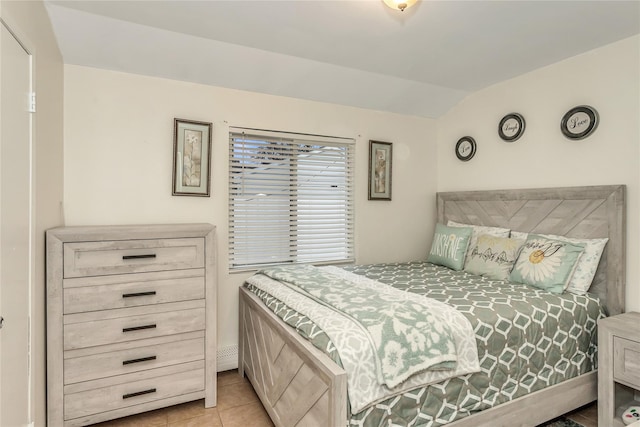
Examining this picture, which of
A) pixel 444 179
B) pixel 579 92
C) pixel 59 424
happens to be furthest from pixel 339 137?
pixel 59 424

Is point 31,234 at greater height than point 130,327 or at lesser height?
greater

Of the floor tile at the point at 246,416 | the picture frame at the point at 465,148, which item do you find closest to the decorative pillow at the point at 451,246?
the picture frame at the point at 465,148

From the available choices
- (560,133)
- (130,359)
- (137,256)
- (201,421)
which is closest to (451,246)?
(560,133)

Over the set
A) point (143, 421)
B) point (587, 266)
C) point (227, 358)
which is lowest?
point (143, 421)

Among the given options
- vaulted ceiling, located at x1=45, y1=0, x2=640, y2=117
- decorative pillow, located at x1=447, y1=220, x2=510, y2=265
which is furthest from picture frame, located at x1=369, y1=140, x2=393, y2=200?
decorative pillow, located at x1=447, y1=220, x2=510, y2=265

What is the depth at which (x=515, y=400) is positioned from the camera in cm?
181

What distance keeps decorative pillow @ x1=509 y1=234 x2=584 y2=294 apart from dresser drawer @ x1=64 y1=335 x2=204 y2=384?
2.23 m

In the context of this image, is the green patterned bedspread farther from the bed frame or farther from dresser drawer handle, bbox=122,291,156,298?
dresser drawer handle, bbox=122,291,156,298

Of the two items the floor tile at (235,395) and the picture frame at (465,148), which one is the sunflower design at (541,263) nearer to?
the picture frame at (465,148)

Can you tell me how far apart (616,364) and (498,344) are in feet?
2.63

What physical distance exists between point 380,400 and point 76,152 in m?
2.40

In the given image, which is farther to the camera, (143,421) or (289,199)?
(289,199)

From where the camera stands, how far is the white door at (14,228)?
1.33 meters

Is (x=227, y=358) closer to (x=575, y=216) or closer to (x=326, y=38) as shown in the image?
(x=326, y=38)
